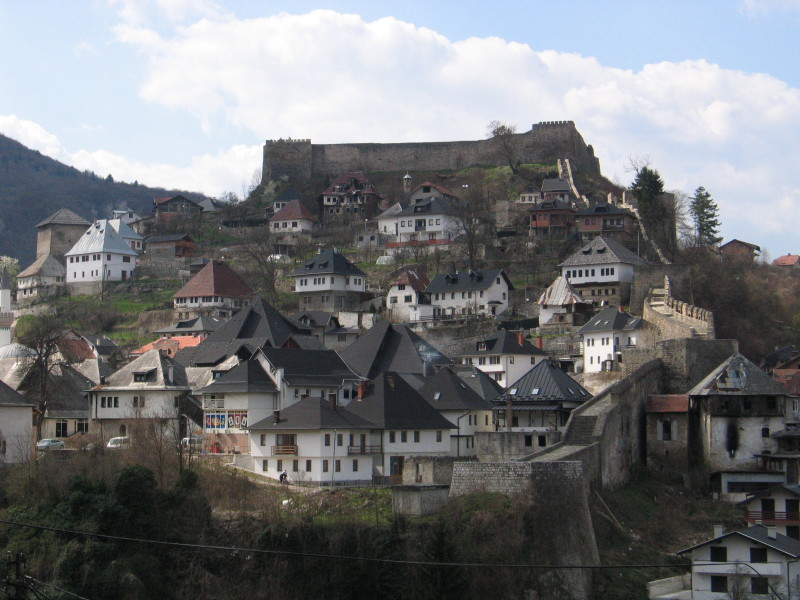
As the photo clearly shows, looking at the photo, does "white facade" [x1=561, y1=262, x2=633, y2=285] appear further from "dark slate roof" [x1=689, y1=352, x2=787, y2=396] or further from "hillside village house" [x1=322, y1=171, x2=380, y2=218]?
"hillside village house" [x1=322, y1=171, x2=380, y2=218]

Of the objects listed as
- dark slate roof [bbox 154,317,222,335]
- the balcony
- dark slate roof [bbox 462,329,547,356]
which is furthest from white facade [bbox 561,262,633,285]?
the balcony

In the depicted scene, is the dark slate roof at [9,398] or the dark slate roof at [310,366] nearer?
the dark slate roof at [9,398]

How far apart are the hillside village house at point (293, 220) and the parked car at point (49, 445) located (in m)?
54.9

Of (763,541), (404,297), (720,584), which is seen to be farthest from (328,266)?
(763,541)

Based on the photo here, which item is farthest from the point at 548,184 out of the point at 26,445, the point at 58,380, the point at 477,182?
the point at 26,445

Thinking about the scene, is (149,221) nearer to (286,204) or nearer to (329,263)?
(286,204)

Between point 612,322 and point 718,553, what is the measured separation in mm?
27489

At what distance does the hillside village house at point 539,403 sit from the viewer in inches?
2366

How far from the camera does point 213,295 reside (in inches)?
3780

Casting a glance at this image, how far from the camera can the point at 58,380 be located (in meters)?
66.9

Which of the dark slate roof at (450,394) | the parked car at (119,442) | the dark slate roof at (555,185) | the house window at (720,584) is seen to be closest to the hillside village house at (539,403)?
the dark slate roof at (450,394)

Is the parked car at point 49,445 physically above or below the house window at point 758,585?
above

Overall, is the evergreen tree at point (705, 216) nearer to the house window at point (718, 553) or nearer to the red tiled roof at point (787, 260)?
the red tiled roof at point (787, 260)

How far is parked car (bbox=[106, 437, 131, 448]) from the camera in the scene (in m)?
57.2
